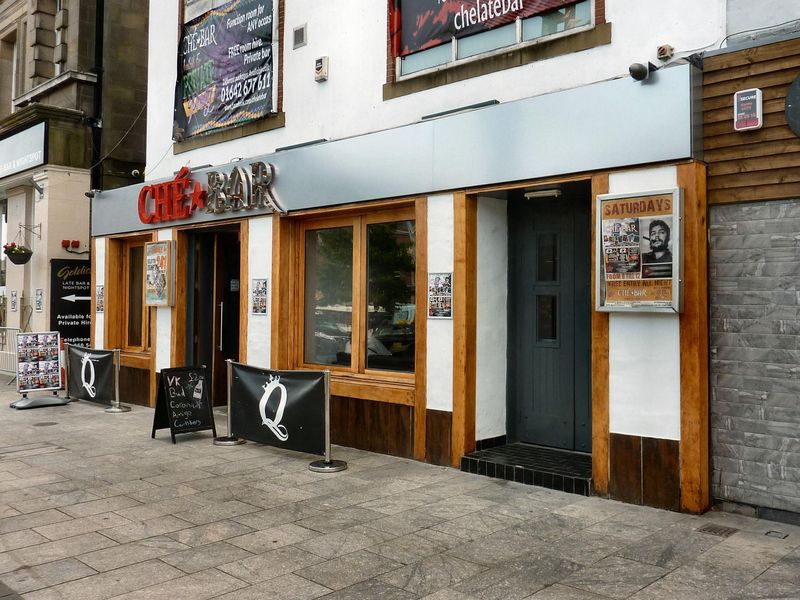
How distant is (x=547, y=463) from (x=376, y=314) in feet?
9.56

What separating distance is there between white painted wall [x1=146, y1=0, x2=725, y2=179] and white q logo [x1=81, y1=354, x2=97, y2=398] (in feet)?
10.7

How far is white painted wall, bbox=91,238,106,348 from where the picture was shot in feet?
43.2

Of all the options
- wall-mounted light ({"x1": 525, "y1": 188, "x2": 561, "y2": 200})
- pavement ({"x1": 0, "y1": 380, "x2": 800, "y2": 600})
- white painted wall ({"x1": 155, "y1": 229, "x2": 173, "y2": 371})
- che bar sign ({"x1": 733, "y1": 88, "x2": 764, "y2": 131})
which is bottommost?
pavement ({"x1": 0, "y1": 380, "x2": 800, "y2": 600})

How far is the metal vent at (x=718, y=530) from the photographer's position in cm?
544

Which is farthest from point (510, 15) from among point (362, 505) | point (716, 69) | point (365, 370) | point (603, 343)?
point (362, 505)

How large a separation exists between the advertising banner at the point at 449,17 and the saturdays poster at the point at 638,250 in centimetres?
231

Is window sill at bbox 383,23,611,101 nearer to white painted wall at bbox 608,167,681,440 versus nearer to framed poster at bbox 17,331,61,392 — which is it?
white painted wall at bbox 608,167,681,440

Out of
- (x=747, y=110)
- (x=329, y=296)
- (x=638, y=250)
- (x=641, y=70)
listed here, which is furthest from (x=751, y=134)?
(x=329, y=296)

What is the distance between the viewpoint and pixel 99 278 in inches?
525

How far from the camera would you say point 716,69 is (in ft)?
19.7

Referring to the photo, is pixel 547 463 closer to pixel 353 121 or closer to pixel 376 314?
pixel 376 314

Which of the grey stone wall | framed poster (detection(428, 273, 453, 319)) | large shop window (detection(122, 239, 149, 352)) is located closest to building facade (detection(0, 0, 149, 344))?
large shop window (detection(122, 239, 149, 352))

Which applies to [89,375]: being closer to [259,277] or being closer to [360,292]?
[259,277]

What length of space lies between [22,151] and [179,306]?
6830 mm
